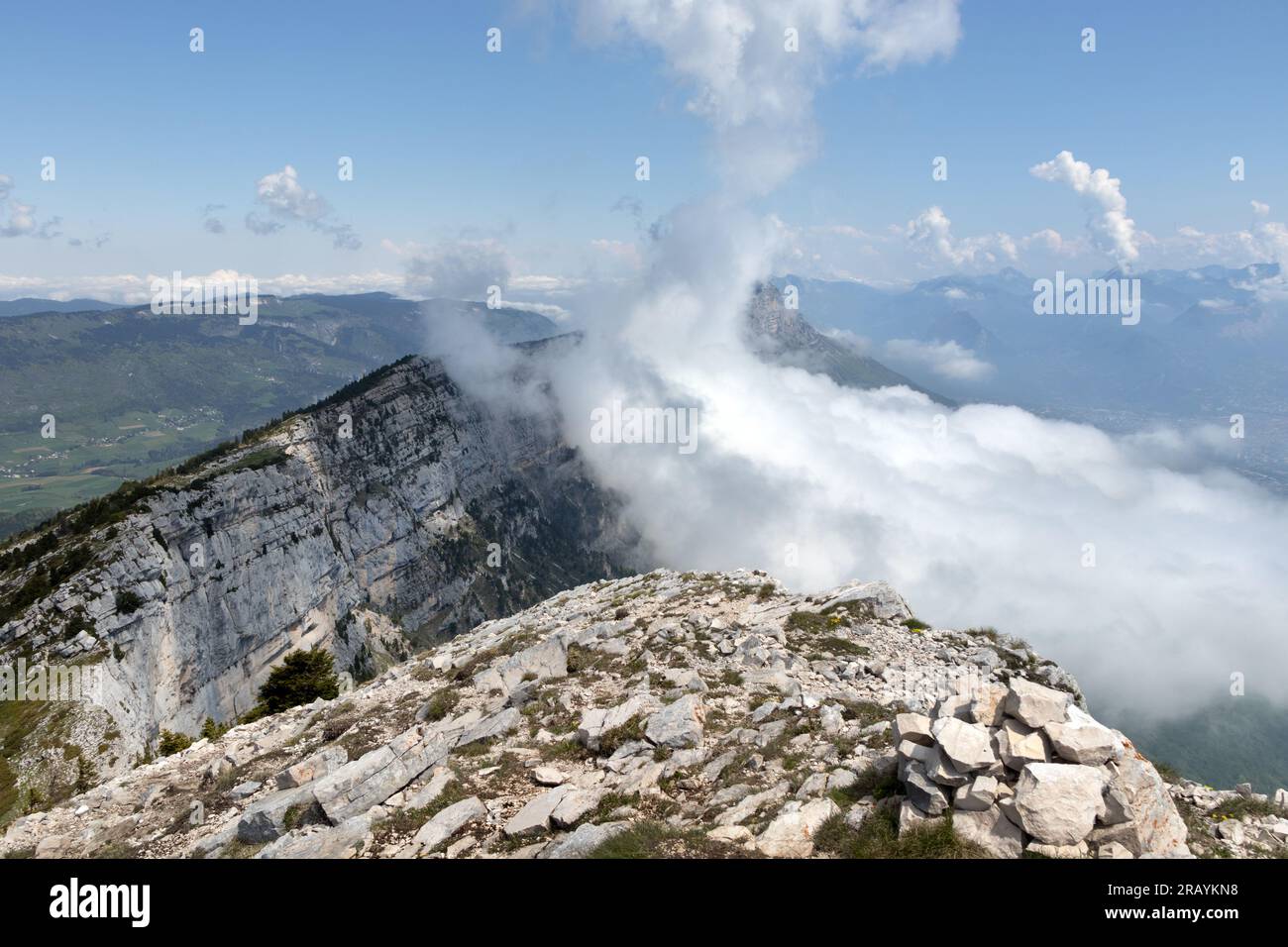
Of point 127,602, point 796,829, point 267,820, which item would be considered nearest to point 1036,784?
point 796,829

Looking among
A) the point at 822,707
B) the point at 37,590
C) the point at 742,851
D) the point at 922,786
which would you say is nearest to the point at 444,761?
the point at 742,851

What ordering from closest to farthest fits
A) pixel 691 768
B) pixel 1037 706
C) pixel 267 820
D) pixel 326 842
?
pixel 1037 706 < pixel 326 842 < pixel 267 820 < pixel 691 768

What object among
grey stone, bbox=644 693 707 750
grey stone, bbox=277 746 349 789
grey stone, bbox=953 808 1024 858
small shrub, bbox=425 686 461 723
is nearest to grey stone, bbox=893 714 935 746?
grey stone, bbox=953 808 1024 858

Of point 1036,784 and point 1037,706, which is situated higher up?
point 1037,706

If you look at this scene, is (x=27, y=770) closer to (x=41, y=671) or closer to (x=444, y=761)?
(x=41, y=671)

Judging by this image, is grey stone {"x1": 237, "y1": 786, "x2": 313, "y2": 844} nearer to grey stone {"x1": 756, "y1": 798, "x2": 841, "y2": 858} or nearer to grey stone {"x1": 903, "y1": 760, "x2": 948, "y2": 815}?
grey stone {"x1": 756, "y1": 798, "x2": 841, "y2": 858}

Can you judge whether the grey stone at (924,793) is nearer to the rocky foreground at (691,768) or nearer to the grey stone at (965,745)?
the rocky foreground at (691,768)

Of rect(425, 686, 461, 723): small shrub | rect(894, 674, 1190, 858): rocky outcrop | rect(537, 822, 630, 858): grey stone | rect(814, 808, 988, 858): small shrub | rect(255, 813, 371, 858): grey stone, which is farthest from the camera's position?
rect(425, 686, 461, 723): small shrub

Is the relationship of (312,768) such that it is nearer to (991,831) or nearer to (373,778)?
(373,778)
